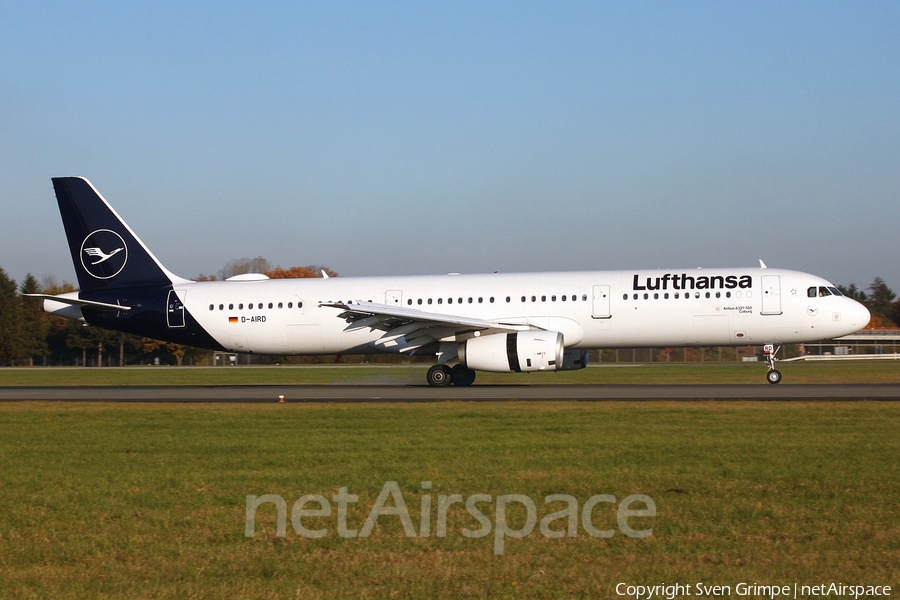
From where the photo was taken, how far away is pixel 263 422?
17812 millimetres

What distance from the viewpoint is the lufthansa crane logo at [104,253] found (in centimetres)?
3189

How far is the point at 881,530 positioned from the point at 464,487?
13.5ft

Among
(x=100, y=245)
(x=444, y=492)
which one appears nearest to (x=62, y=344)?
(x=100, y=245)

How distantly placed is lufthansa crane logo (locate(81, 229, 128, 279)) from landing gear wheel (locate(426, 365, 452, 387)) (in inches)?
457

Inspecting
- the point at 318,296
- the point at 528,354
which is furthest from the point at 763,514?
the point at 318,296

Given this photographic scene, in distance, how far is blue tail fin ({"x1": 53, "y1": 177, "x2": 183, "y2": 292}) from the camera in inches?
1257

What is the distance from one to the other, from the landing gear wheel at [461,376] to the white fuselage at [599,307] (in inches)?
49.6

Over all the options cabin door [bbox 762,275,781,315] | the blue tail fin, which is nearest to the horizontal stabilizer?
the blue tail fin

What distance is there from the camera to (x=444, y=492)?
9.70m

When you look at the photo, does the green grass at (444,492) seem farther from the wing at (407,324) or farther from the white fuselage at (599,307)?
the white fuselage at (599,307)

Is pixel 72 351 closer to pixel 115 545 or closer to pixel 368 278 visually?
pixel 368 278

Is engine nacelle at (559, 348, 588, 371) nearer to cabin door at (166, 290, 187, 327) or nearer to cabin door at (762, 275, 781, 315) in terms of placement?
cabin door at (762, 275, 781, 315)

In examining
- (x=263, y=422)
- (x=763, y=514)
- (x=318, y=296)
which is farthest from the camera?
(x=318, y=296)

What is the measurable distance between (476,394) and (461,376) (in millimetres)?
4468
